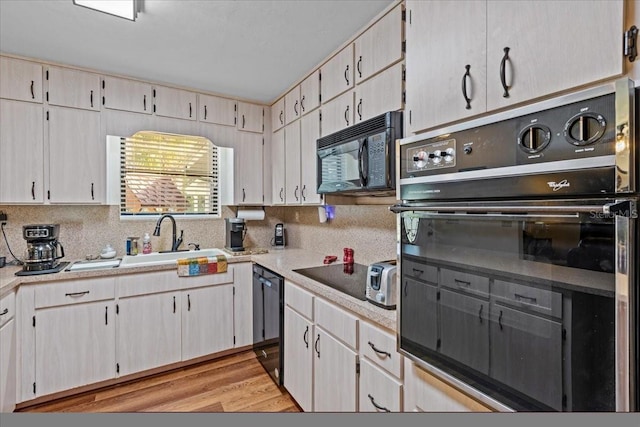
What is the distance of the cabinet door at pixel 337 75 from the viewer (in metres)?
2.00

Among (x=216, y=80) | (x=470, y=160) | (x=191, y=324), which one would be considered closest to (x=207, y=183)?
(x=216, y=80)

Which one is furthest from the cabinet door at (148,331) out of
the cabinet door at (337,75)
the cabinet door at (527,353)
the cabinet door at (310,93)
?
the cabinet door at (527,353)

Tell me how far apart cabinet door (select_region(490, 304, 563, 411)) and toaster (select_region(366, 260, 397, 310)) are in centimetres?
53

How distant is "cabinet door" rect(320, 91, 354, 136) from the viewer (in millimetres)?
1996

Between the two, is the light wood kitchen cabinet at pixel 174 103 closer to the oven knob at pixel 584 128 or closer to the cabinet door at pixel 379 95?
the cabinet door at pixel 379 95

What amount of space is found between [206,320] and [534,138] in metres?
2.55

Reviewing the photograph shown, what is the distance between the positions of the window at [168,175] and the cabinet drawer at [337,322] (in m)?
1.81

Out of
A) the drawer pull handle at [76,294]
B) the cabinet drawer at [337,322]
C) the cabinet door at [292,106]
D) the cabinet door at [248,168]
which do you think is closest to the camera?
the cabinet drawer at [337,322]

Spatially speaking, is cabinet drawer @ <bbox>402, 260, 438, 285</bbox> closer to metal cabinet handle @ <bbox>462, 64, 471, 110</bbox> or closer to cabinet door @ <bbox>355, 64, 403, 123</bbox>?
metal cabinet handle @ <bbox>462, 64, 471, 110</bbox>

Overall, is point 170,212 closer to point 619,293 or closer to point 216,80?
point 216,80

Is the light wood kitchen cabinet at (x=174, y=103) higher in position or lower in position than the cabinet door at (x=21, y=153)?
higher

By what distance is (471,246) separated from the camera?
2.92 feet

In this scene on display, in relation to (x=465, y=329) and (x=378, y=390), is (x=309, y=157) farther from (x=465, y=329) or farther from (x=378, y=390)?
(x=465, y=329)

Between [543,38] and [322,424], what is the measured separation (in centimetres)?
101
